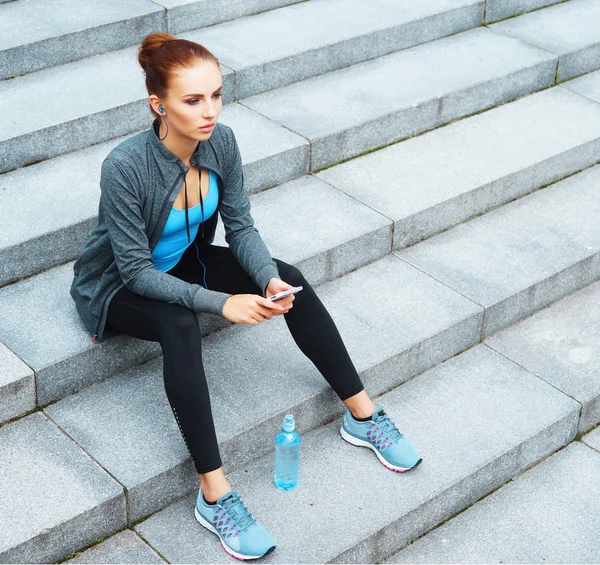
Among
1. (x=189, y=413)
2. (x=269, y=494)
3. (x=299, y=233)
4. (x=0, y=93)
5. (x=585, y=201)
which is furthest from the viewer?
(x=585, y=201)

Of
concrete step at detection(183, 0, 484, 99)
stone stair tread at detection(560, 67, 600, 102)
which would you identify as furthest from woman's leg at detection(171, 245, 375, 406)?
stone stair tread at detection(560, 67, 600, 102)

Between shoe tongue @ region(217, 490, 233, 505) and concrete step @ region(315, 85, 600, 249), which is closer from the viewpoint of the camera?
shoe tongue @ region(217, 490, 233, 505)

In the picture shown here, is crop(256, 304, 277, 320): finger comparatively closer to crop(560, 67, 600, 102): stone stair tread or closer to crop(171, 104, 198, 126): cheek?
crop(171, 104, 198, 126): cheek

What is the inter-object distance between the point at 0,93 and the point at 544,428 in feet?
9.95

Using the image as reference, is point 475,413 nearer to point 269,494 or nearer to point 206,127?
point 269,494

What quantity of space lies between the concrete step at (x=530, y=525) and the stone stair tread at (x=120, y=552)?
35.6 inches

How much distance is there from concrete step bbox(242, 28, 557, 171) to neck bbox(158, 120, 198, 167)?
4.90 ft

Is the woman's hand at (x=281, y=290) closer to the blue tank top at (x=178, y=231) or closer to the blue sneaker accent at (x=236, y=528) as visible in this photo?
the blue tank top at (x=178, y=231)

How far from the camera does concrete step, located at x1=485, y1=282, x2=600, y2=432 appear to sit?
4324 mm

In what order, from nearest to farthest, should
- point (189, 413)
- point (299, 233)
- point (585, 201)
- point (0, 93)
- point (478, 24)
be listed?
1. point (189, 413)
2. point (299, 233)
3. point (0, 93)
4. point (585, 201)
5. point (478, 24)

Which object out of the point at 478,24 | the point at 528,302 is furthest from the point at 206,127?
the point at 478,24

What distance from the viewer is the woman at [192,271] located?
3.39m

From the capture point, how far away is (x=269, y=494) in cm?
367

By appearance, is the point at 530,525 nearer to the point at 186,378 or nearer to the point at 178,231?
the point at 186,378
